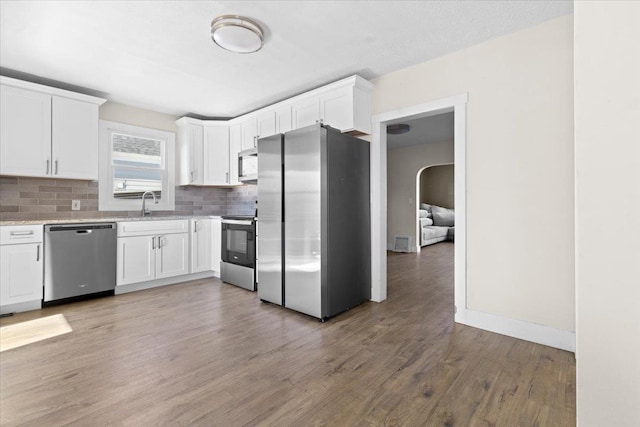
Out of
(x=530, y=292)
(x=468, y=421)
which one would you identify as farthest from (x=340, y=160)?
(x=468, y=421)

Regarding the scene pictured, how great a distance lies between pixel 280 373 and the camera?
1.87m

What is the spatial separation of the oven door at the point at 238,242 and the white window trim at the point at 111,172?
3.61ft

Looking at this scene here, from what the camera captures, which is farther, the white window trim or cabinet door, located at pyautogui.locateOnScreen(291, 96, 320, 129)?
the white window trim

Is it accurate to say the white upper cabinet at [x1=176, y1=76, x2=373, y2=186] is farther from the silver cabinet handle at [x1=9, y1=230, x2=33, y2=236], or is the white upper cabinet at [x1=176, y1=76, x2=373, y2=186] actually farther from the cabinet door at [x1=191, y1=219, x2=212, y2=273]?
the silver cabinet handle at [x1=9, y1=230, x2=33, y2=236]

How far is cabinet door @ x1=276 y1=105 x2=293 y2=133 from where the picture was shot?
3.76m

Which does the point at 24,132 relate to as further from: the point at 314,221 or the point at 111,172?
the point at 314,221

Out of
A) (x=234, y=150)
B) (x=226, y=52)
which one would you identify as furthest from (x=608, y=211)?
(x=234, y=150)

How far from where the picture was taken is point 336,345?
7.39 ft

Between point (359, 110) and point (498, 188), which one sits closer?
point (498, 188)

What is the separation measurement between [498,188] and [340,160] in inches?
53.6

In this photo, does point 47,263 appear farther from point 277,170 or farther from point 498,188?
point 498,188

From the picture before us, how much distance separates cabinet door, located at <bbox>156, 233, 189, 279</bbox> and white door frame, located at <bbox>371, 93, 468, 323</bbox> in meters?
2.52

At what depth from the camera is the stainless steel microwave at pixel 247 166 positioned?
415 cm

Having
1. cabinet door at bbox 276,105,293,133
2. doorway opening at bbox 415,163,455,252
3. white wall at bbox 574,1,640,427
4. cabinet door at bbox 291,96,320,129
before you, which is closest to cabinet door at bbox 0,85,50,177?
cabinet door at bbox 276,105,293,133
